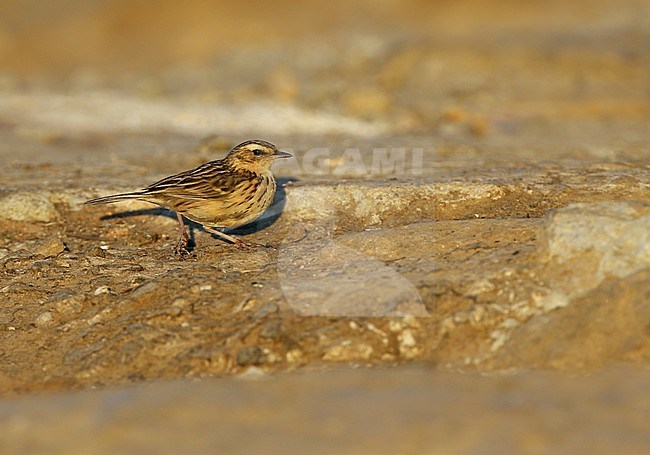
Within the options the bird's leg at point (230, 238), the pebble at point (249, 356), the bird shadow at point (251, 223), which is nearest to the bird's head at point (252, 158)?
the bird shadow at point (251, 223)

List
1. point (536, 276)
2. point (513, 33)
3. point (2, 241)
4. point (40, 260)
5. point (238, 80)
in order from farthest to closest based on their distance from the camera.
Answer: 1. point (513, 33)
2. point (238, 80)
3. point (2, 241)
4. point (40, 260)
5. point (536, 276)

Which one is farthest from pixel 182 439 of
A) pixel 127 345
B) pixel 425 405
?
pixel 127 345

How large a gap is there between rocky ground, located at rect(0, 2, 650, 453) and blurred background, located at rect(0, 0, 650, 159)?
159cm

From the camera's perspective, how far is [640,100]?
1363 cm

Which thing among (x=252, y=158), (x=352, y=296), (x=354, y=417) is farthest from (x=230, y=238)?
(x=354, y=417)

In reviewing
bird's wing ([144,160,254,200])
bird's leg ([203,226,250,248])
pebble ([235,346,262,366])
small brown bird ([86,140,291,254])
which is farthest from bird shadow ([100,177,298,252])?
pebble ([235,346,262,366])

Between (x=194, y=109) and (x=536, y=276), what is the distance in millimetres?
9079

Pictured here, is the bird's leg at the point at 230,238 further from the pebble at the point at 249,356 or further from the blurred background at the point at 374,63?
the blurred background at the point at 374,63

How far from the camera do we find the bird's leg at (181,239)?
22.4ft

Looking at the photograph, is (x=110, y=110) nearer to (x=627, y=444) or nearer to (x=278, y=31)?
(x=278, y=31)

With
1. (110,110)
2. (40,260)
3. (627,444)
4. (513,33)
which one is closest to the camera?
(627,444)

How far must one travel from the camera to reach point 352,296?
5535 millimetres

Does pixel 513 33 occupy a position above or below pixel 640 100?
above

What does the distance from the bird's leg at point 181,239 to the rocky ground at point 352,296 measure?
4.0 inches
